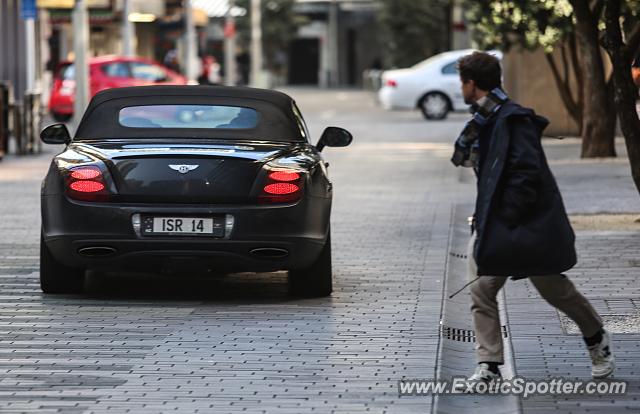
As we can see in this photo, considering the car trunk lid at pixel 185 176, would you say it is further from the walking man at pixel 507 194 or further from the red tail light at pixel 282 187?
the walking man at pixel 507 194

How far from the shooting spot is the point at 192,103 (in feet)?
35.0

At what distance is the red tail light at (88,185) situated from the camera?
971 cm

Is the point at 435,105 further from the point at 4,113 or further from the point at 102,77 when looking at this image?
the point at 4,113

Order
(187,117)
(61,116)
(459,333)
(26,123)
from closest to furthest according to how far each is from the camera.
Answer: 1. (459,333)
2. (187,117)
3. (26,123)
4. (61,116)

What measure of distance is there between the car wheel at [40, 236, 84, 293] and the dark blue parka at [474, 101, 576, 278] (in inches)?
151

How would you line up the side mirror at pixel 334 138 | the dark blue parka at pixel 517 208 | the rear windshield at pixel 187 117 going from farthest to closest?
the side mirror at pixel 334 138 < the rear windshield at pixel 187 117 < the dark blue parka at pixel 517 208

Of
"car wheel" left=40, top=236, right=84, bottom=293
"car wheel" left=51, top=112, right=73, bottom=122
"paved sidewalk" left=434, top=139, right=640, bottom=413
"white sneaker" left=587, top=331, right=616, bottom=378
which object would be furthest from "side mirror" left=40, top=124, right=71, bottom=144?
"car wheel" left=51, top=112, right=73, bottom=122

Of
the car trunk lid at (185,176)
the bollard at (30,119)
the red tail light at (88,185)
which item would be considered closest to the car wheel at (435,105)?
the bollard at (30,119)

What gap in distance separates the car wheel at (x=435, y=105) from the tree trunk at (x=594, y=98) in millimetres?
15092

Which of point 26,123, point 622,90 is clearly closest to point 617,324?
point 622,90

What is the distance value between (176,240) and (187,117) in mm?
1361

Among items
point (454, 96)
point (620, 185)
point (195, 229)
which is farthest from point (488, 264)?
point (454, 96)

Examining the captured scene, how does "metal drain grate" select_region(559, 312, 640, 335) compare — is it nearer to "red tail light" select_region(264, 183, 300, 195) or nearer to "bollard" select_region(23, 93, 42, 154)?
"red tail light" select_region(264, 183, 300, 195)

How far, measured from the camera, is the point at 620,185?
726 inches
